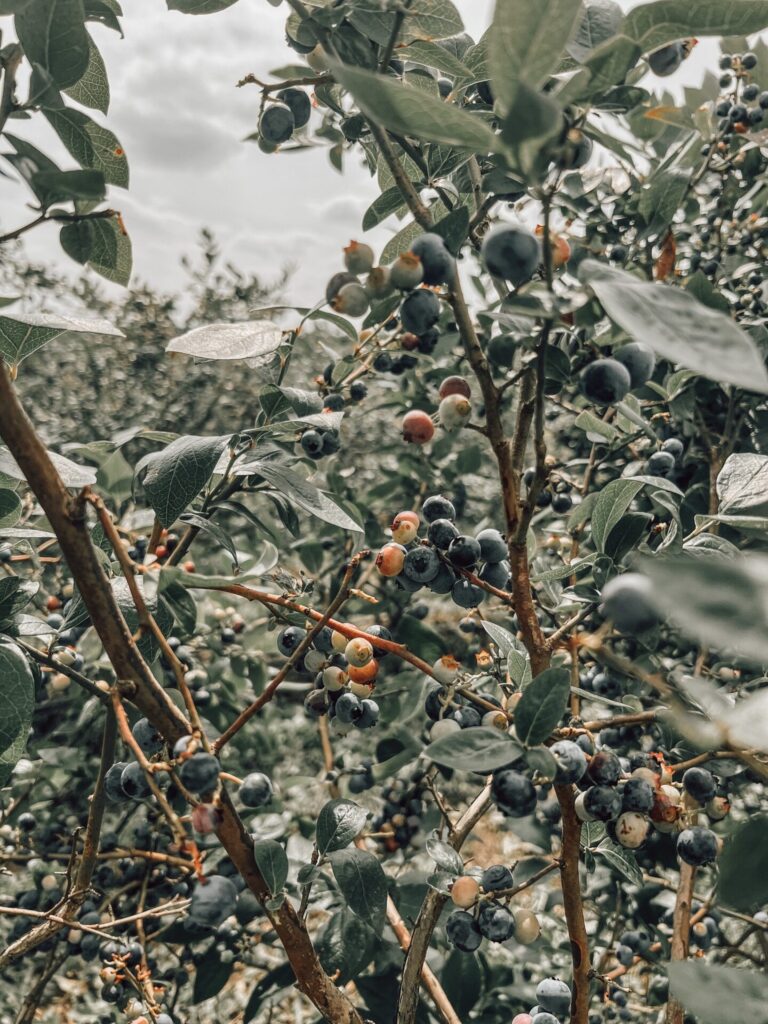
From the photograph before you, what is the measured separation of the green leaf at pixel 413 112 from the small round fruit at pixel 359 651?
1.87 ft

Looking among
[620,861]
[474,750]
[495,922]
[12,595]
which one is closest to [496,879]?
[495,922]

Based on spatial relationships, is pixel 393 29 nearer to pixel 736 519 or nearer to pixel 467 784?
pixel 736 519

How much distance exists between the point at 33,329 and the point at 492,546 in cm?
64

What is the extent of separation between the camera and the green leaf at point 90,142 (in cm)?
94

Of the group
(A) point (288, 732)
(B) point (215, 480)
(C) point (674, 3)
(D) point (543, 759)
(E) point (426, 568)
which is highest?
(C) point (674, 3)

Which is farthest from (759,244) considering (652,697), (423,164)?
(423,164)

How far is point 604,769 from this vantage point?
823 mm

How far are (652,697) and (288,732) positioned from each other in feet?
5.51

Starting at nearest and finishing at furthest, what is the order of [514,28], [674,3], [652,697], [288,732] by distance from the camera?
[514,28]
[674,3]
[652,697]
[288,732]

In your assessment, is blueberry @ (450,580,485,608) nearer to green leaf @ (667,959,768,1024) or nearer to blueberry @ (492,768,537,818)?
blueberry @ (492,768,537,818)

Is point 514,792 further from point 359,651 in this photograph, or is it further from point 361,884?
point 361,884

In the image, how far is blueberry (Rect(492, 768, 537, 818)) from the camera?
2.39 ft

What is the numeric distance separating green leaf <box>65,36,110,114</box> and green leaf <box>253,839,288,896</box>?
0.97 m

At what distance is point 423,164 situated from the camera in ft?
2.84
